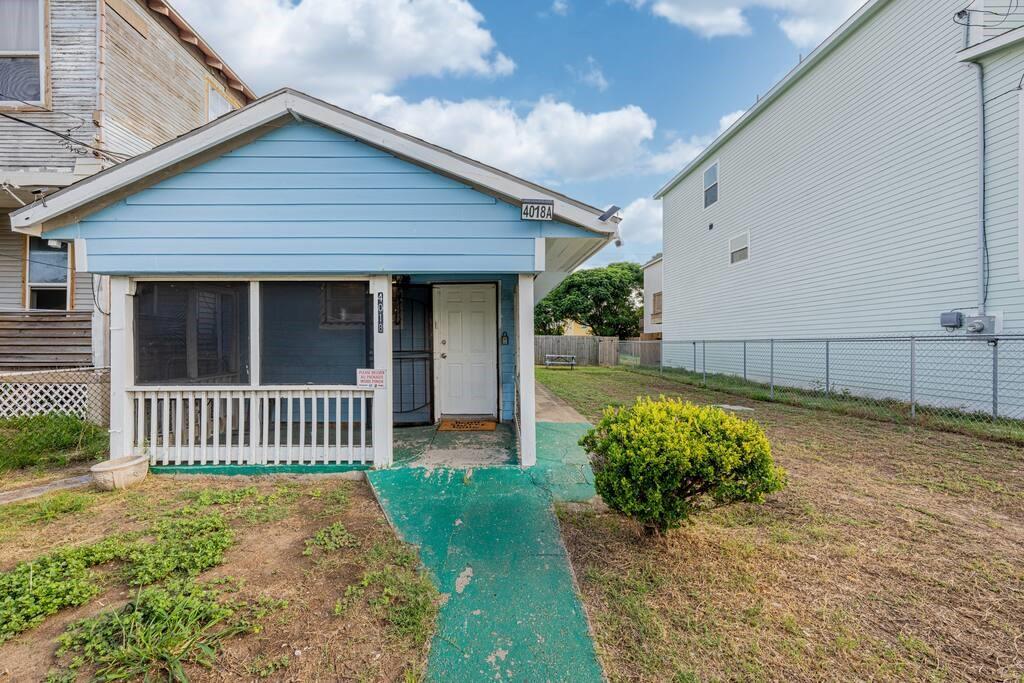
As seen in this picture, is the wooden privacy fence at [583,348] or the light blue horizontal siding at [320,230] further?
the wooden privacy fence at [583,348]

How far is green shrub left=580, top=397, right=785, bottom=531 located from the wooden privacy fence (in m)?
18.3

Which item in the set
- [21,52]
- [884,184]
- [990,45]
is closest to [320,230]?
[21,52]

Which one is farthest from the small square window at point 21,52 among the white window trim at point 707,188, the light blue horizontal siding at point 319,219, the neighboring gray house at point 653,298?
the neighboring gray house at point 653,298

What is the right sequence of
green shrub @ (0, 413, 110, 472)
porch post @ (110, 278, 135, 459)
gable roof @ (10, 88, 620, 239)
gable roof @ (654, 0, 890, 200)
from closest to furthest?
gable roof @ (10, 88, 620, 239)
porch post @ (110, 278, 135, 459)
green shrub @ (0, 413, 110, 472)
gable roof @ (654, 0, 890, 200)

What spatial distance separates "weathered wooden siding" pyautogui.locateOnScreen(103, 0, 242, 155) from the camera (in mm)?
7172

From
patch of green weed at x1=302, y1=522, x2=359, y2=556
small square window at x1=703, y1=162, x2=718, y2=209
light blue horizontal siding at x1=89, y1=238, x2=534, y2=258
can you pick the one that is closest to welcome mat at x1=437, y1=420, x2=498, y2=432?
light blue horizontal siding at x1=89, y1=238, x2=534, y2=258

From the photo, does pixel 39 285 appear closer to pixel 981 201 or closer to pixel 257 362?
pixel 257 362

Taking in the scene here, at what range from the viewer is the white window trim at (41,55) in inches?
267

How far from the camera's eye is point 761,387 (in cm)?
1082

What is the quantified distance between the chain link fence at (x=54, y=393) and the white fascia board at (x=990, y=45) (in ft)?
42.8

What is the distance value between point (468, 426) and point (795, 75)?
10.8 metres

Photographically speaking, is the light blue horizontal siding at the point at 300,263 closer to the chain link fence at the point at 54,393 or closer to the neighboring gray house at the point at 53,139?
the chain link fence at the point at 54,393

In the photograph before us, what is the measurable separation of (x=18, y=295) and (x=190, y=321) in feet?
17.1

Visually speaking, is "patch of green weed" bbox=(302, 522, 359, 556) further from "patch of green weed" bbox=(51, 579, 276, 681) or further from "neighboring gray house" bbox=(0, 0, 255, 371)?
"neighboring gray house" bbox=(0, 0, 255, 371)
